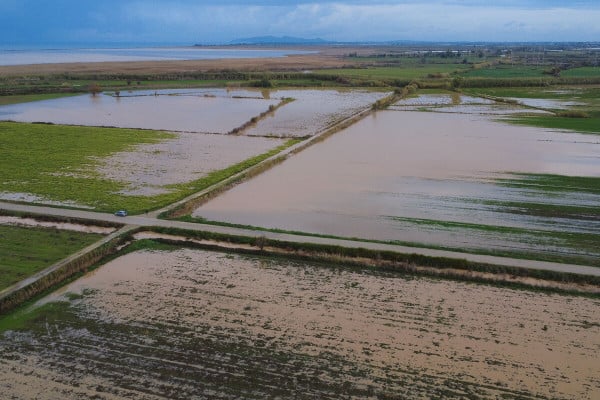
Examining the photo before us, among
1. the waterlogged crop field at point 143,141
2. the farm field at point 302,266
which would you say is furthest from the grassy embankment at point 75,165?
the farm field at point 302,266

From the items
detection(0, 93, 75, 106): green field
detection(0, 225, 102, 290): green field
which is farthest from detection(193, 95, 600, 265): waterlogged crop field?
detection(0, 93, 75, 106): green field

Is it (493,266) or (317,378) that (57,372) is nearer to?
(317,378)

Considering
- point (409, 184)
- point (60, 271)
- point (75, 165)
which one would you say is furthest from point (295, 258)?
point (75, 165)

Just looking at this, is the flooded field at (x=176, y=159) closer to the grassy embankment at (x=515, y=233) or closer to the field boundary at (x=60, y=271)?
the field boundary at (x=60, y=271)

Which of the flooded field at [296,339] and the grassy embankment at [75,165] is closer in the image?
the flooded field at [296,339]

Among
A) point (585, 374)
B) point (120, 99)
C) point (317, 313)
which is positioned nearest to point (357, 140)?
point (317, 313)

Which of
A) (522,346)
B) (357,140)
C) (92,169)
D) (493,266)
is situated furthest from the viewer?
(357,140)
